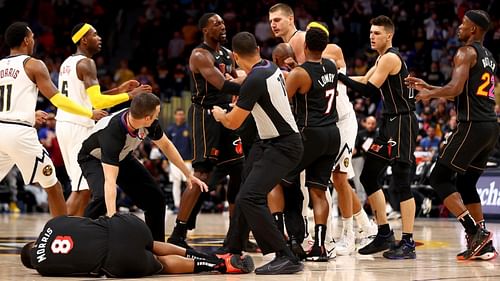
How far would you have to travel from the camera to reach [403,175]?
32.4 ft

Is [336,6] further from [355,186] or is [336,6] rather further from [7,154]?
[7,154]

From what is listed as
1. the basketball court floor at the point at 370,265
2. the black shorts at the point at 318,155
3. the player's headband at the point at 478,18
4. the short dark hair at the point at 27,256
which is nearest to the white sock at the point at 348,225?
the basketball court floor at the point at 370,265

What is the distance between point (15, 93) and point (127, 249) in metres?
2.68

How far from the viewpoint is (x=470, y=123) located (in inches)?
372

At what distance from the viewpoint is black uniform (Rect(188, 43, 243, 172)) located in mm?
10156

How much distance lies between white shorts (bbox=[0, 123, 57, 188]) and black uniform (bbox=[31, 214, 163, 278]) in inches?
68.9

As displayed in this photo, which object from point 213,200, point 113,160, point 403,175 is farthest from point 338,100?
point 213,200

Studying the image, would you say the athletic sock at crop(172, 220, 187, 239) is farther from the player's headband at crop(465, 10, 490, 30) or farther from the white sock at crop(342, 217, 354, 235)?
the player's headband at crop(465, 10, 490, 30)

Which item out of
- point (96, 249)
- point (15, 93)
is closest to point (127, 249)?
point (96, 249)

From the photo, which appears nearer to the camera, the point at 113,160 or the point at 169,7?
the point at 113,160

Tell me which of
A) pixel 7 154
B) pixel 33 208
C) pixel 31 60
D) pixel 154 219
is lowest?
pixel 33 208

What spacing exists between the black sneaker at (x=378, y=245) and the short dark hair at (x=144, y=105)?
3.01 meters

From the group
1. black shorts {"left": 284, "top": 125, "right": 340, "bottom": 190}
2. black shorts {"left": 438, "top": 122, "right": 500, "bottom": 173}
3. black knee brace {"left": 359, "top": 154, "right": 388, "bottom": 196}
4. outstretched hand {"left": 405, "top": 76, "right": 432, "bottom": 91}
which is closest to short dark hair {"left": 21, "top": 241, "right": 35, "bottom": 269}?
black shorts {"left": 284, "top": 125, "right": 340, "bottom": 190}

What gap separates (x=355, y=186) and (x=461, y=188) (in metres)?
8.54
